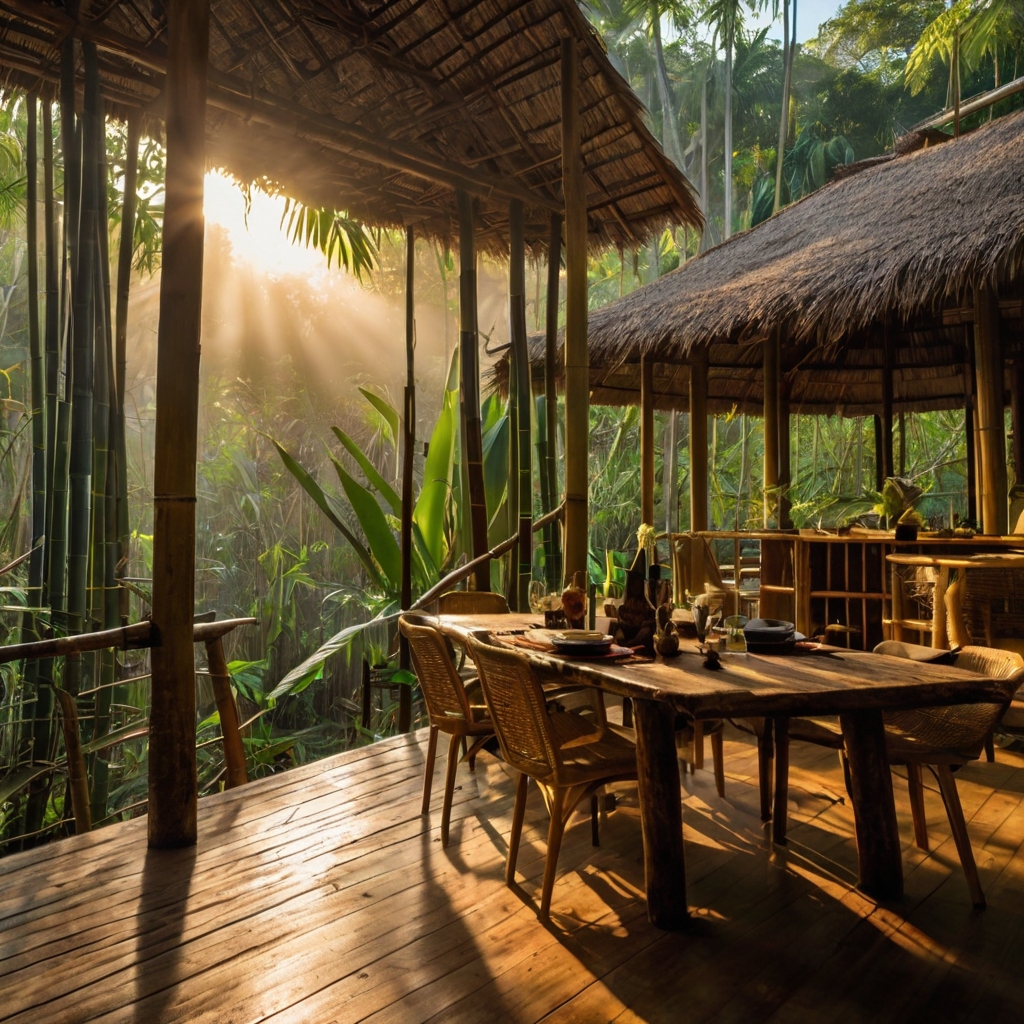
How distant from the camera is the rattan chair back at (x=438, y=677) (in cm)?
258

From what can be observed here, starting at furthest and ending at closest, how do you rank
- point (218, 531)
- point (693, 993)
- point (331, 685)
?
point (218, 531) < point (331, 685) < point (693, 993)

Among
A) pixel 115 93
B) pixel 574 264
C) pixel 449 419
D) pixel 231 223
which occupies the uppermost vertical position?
pixel 231 223

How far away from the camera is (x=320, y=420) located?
49.0ft

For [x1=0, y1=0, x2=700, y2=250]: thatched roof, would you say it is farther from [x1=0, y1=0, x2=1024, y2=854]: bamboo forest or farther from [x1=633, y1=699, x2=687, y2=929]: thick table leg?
[x1=633, y1=699, x2=687, y2=929]: thick table leg

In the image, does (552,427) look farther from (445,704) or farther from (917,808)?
(917,808)

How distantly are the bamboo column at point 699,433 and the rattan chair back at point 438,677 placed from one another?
420 centimetres

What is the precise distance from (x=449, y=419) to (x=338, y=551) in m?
7.36

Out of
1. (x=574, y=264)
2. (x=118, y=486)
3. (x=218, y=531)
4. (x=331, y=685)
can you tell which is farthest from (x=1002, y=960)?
(x=218, y=531)

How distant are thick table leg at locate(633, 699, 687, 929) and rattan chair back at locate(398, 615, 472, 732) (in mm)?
689

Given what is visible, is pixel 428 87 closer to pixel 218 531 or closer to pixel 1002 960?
pixel 1002 960

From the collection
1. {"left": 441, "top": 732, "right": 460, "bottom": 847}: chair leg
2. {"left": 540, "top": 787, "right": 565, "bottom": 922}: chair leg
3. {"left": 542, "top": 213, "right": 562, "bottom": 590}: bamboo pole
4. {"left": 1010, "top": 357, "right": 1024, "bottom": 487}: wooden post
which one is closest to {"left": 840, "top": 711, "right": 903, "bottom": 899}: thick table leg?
{"left": 540, "top": 787, "right": 565, "bottom": 922}: chair leg

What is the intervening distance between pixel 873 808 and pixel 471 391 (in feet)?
9.50

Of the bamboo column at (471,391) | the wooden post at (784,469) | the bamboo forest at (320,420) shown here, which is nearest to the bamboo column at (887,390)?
the bamboo forest at (320,420)

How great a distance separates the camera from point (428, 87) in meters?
4.12
